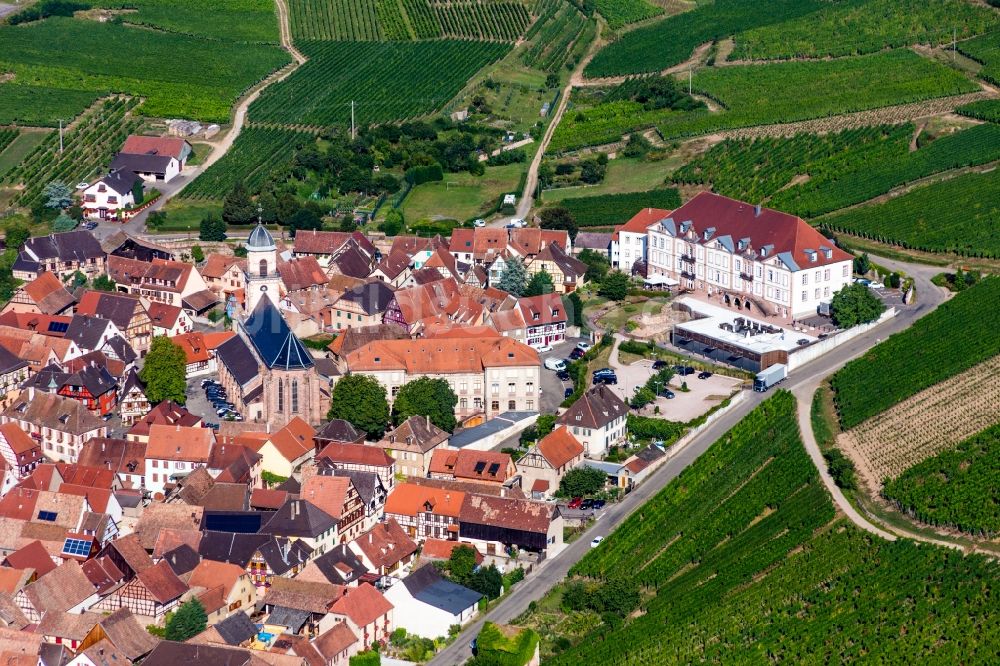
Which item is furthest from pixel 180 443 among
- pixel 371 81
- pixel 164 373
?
pixel 371 81

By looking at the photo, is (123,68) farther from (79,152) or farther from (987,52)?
(987,52)

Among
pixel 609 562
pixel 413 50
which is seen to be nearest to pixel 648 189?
pixel 413 50

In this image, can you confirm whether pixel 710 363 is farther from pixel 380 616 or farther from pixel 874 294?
pixel 380 616

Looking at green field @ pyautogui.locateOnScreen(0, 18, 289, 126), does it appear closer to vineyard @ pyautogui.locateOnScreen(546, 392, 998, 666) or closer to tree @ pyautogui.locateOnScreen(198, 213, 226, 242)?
tree @ pyautogui.locateOnScreen(198, 213, 226, 242)

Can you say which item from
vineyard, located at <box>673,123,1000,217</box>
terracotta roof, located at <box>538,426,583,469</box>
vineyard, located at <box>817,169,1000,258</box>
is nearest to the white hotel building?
vineyard, located at <box>817,169,1000,258</box>

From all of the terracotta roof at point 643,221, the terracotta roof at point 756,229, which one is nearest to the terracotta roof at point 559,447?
the terracotta roof at point 756,229
